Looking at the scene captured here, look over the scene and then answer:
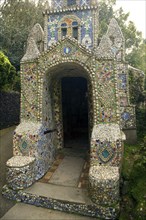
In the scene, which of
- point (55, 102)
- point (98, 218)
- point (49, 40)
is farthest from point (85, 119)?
point (98, 218)

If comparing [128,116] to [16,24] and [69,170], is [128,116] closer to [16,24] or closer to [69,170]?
[69,170]

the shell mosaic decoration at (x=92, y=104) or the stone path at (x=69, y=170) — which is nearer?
the shell mosaic decoration at (x=92, y=104)

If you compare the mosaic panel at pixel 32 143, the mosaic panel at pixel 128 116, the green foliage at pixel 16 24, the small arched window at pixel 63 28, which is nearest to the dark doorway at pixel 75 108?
the mosaic panel at pixel 128 116

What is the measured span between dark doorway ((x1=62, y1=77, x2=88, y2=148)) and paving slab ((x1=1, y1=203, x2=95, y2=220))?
5.39 meters

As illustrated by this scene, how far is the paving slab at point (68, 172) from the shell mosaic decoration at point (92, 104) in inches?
17.7

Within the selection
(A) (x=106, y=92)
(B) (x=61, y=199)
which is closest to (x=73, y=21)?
(A) (x=106, y=92)

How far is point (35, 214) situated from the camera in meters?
4.38

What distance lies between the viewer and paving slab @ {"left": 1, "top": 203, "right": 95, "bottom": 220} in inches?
167

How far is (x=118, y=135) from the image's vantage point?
16.3 ft

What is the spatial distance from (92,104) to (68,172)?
8.24ft

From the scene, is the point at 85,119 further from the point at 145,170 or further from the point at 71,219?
the point at 71,219

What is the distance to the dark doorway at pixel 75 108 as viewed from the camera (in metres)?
10.4

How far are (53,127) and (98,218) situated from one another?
141 inches

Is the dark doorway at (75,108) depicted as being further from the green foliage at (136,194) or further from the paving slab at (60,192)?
the green foliage at (136,194)
